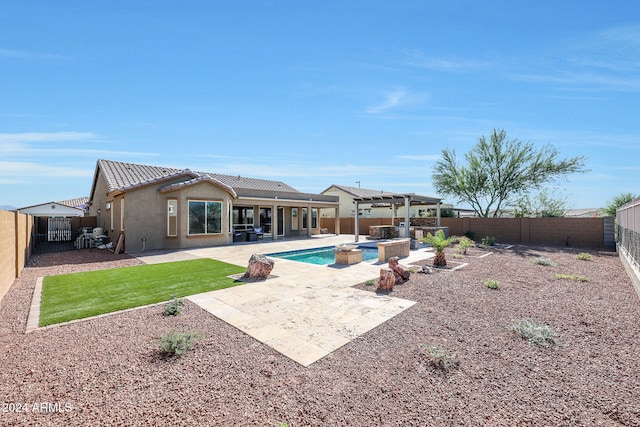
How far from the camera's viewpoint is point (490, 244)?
57.0 ft

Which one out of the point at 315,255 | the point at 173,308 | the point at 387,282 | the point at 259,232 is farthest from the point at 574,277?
the point at 259,232

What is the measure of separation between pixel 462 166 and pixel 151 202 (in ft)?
77.5

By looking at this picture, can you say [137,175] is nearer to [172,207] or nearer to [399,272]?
[172,207]

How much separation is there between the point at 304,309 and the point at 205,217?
12.1 meters

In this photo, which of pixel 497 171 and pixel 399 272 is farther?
pixel 497 171

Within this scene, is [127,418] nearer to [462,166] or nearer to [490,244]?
[490,244]

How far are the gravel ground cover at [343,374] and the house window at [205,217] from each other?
9.91 meters

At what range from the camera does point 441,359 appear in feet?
11.7

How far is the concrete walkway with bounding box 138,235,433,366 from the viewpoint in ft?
13.9

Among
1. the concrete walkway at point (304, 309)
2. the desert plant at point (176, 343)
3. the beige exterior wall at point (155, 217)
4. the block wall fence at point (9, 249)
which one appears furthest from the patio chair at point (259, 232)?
the desert plant at point (176, 343)

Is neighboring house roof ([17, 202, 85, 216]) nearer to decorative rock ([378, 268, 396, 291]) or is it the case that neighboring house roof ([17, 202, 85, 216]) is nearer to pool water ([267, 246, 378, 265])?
pool water ([267, 246, 378, 265])

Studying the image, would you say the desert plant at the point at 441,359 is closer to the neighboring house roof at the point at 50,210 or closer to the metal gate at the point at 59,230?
the metal gate at the point at 59,230

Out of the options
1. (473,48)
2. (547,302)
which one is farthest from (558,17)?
(547,302)

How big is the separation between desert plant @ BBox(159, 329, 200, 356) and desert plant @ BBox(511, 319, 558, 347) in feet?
16.4
